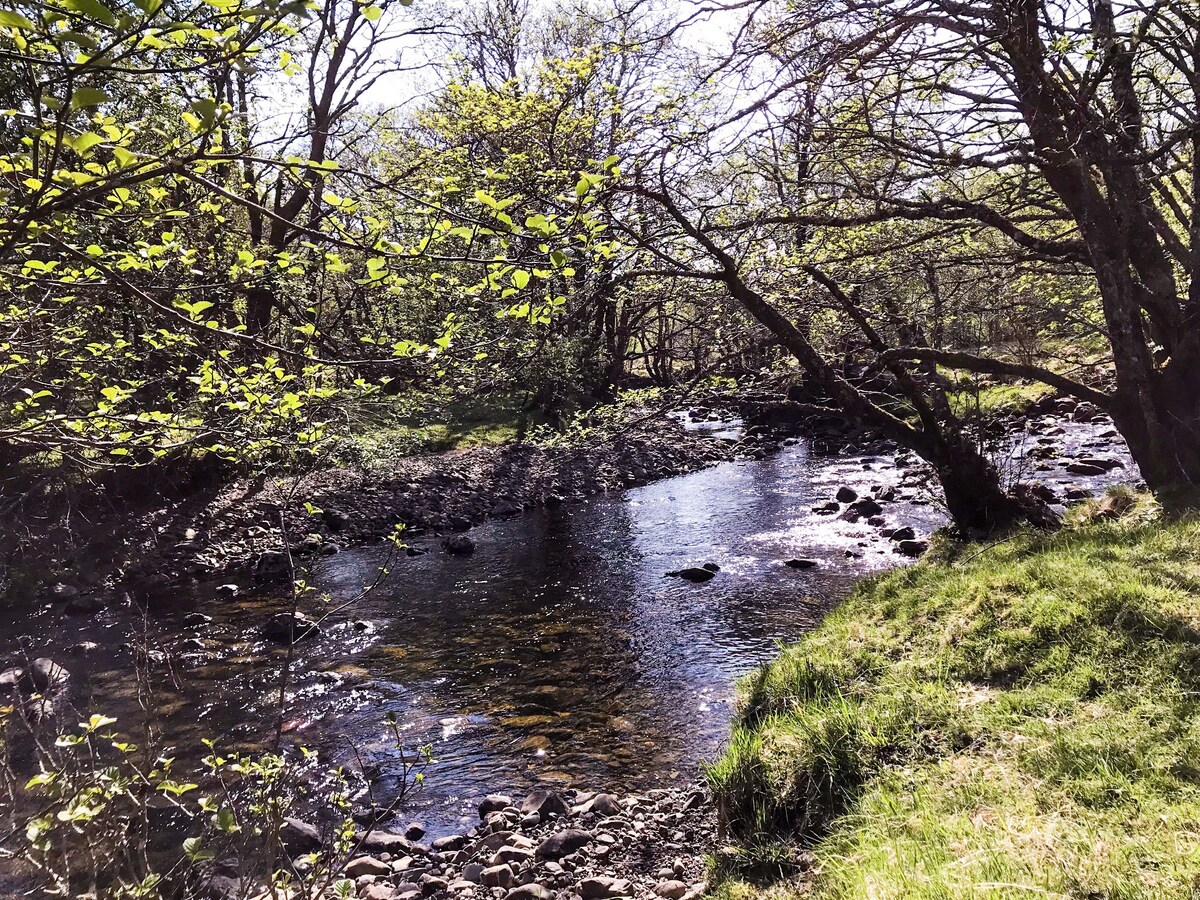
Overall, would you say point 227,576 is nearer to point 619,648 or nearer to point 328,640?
point 328,640

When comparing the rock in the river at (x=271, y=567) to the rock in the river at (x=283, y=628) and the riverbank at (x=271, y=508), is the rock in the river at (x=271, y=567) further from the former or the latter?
the rock in the river at (x=283, y=628)

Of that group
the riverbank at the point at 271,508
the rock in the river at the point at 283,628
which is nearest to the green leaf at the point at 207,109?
the riverbank at the point at 271,508

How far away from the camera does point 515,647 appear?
10.5 m

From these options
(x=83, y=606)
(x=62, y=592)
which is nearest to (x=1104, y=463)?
(x=83, y=606)

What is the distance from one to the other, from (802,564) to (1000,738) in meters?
7.82

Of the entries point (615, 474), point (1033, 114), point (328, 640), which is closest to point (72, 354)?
point (328, 640)

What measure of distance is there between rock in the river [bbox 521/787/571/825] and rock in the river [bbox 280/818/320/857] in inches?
67.8

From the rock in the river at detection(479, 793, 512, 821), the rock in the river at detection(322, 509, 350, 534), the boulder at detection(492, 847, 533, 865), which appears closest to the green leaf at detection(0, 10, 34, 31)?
the boulder at detection(492, 847, 533, 865)

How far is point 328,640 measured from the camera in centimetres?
1128

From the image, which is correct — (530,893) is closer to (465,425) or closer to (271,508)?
(271,508)

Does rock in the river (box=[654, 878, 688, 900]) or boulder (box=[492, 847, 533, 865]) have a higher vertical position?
rock in the river (box=[654, 878, 688, 900])

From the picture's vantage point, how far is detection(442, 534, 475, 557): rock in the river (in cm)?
1606

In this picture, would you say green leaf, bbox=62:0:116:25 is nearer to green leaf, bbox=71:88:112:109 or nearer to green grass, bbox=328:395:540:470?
green leaf, bbox=71:88:112:109

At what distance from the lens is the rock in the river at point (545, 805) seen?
20.8ft
